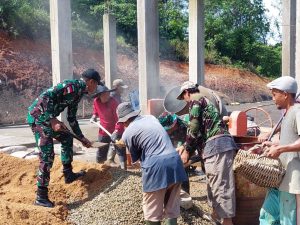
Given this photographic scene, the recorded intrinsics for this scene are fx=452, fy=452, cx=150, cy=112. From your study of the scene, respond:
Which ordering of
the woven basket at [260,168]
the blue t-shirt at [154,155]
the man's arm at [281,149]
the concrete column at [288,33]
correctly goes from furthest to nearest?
the concrete column at [288,33], the blue t-shirt at [154,155], the woven basket at [260,168], the man's arm at [281,149]

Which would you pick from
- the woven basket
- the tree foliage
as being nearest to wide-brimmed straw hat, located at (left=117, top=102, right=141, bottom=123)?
the woven basket

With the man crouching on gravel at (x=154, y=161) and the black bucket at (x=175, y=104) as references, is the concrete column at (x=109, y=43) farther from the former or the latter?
the man crouching on gravel at (x=154, y=161)

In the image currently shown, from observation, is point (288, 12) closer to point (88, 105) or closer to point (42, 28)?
point (88, 105)

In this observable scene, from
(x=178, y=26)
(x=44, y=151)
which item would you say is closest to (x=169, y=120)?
(x=44, y=151)

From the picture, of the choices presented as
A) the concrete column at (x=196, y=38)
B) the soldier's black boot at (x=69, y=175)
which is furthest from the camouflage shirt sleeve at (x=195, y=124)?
the concrete column at (x=196, y=38)

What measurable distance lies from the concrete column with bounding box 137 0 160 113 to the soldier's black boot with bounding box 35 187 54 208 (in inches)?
179

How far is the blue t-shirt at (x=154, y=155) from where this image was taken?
12.0 ft

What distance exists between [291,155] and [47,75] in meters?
19.1

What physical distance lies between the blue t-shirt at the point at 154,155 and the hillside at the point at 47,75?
40.5 ft

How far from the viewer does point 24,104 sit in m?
19.0

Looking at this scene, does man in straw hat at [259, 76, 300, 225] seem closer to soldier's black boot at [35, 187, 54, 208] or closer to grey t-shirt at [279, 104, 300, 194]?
grey t-shirt at [279, 104, 300, 194]

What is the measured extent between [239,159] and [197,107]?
2.04ft

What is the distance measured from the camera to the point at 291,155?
3.50m

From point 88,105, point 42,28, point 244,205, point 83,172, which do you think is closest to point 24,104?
point 88,105
